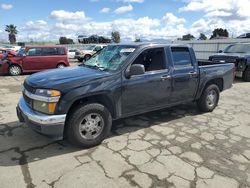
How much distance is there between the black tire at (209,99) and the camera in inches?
260

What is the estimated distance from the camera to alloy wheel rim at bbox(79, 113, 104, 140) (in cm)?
448

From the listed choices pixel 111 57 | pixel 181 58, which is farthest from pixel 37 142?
pixel 181 58

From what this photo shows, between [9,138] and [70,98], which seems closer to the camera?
[70,98]

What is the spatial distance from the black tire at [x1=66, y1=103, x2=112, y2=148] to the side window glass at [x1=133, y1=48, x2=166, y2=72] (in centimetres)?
132

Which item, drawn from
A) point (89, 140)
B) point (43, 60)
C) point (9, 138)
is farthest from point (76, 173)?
point (43, 60)

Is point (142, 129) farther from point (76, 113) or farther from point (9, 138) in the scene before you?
point (9, 138)

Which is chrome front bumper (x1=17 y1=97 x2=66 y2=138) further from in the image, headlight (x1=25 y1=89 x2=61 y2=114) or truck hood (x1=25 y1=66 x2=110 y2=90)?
truck hood (x1=25 y1=66 x2=110 y2=90)

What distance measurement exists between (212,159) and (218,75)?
10.3 ft

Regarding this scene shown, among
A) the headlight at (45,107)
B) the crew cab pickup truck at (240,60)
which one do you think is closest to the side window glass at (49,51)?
the crew cab pickup truck at (240,60)

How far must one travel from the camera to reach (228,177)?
3.74 m

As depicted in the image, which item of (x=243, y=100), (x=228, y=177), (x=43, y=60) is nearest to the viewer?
(x=228, y=177)

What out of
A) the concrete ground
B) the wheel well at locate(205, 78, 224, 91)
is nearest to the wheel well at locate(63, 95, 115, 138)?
the concrete ground

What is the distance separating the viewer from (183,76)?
583 cm

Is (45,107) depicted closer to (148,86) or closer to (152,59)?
(148,86)
